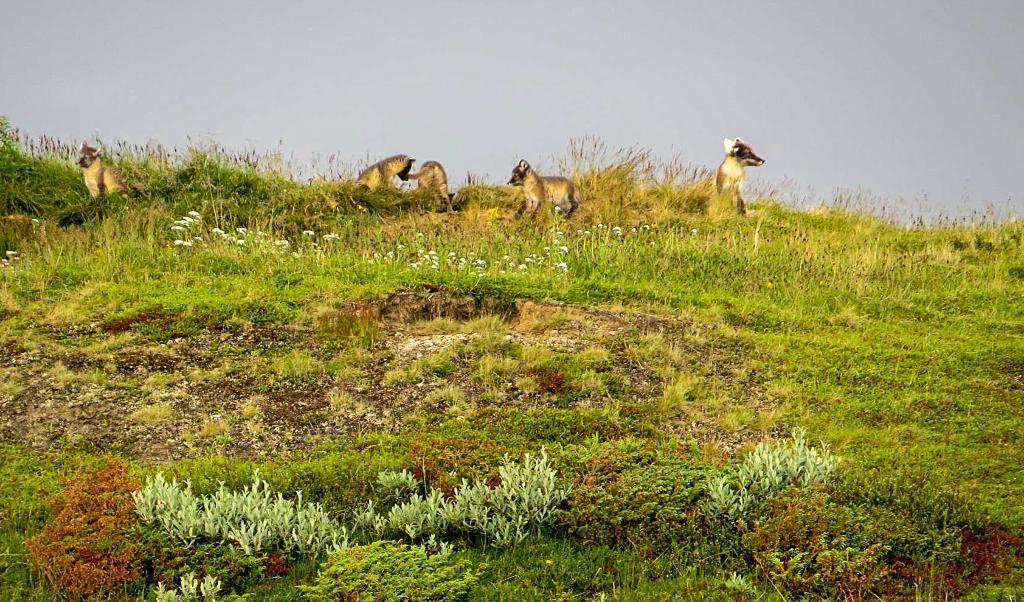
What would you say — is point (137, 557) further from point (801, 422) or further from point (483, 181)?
point (483, 181)

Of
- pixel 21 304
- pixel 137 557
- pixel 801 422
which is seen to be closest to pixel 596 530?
pixel 137 557

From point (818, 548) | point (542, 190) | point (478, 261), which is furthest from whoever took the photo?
point (542, 190)

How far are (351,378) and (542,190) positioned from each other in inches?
358

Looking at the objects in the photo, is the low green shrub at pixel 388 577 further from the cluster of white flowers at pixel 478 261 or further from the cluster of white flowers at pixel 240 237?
the cluster of white flowers at pixel 240 237

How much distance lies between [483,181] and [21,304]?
10655 mm

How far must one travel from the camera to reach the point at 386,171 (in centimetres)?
1923

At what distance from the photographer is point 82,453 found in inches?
328

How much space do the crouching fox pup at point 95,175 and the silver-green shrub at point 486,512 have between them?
12765mm

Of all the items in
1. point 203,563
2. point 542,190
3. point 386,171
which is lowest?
point 203,563

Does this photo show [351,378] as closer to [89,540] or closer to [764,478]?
[89,540]

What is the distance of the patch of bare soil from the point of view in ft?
29.3

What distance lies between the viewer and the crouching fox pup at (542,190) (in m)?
18.0

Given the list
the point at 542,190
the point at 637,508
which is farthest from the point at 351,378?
the point at 542,190

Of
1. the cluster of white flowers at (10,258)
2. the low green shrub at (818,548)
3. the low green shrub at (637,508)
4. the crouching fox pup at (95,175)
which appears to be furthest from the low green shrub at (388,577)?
the crouching fox pup at (95,175)
